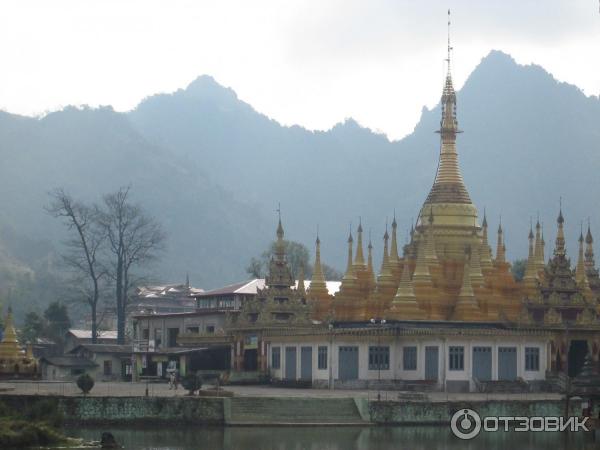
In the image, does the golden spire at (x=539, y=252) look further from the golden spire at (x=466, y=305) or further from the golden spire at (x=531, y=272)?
the golden spire at (x=466, y=305)

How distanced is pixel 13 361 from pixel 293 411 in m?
21.5

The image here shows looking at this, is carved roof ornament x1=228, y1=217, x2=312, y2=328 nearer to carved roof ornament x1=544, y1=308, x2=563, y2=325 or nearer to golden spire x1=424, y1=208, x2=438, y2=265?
golden spire x1=424, y1=208, x2=438, y2=265

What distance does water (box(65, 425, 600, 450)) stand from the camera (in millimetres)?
52438

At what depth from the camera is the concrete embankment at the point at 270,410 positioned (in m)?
58.3

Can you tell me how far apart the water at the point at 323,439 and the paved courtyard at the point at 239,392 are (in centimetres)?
417

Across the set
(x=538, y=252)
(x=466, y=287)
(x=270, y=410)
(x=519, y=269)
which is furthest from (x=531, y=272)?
(x=519, y=269)

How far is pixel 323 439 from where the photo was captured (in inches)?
2172

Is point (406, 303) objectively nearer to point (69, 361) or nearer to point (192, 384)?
point (192, 384)

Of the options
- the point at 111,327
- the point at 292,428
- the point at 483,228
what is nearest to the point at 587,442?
the point at 292,428

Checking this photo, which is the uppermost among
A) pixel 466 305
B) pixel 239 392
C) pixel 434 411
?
pixel 466 305

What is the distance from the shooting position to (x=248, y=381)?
76812mm

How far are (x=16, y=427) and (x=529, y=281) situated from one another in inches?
1517

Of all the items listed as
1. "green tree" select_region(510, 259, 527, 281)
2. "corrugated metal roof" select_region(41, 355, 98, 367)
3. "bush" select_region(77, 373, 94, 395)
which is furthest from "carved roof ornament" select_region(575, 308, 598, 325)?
"green tree" select_region(510, 259, 527, 281)

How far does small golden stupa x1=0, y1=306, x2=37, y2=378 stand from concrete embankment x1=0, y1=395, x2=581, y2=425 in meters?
17.8
